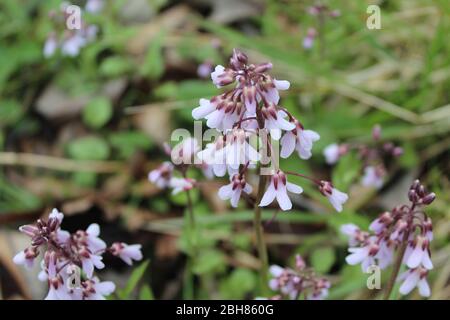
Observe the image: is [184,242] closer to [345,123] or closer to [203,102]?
[345,123]

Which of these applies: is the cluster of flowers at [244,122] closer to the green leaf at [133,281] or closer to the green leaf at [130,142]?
the green leaf at [133,281]

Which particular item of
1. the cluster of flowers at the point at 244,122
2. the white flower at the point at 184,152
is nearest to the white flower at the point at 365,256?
the cluster of flowers at the point at 244,122

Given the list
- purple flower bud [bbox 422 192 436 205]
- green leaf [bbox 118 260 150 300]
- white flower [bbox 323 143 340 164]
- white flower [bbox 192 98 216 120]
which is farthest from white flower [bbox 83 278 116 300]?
white flower [bbox 323 143 340 164]

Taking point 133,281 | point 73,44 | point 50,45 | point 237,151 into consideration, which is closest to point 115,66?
point 73,44

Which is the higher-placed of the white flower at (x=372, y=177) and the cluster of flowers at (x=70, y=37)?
the cluster of flowers at (x=70, y=37)

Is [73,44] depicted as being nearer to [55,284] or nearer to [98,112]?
[98,112]

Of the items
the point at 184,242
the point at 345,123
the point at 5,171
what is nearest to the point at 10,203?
the point at 5,171
